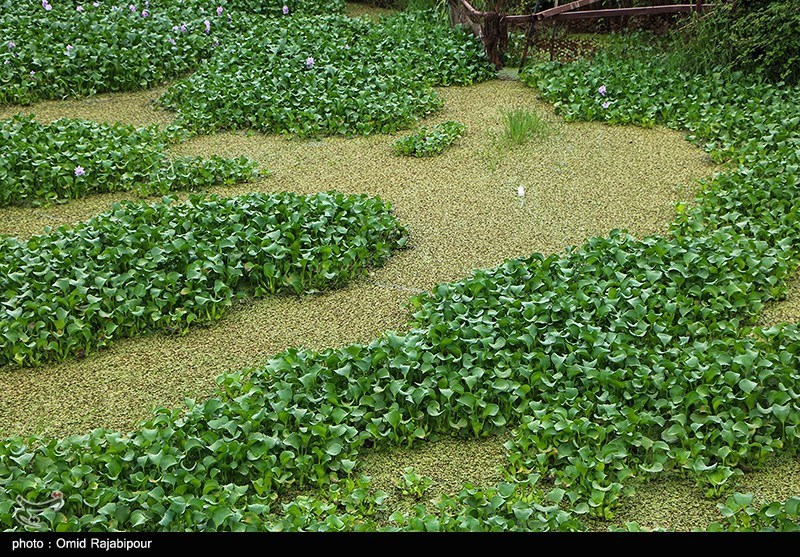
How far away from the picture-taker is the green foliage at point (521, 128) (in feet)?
21.2

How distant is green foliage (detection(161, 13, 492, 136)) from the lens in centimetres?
690

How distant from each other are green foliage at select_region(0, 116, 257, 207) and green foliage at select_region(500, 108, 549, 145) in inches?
69.5

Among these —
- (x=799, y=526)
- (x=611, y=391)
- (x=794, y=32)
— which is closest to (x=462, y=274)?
(x=611, y=391)

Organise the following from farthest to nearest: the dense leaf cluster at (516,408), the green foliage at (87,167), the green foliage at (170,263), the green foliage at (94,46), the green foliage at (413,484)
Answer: the green foliage at (94,46) → the green foliage at (87,167) → the green foliage at (170,263) → the green foliage at (413,484) → the dense leaf cluster at (516,408)

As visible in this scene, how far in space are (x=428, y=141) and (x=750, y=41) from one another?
2.61 metres

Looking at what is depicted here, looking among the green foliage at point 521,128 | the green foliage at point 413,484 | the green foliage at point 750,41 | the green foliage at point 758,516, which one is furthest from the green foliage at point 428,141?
the green foliage at point 758,516

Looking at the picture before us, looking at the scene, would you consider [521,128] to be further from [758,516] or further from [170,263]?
[758,516]

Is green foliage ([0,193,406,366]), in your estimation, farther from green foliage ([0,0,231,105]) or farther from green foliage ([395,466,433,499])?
green foliage ([0,0,231,105])

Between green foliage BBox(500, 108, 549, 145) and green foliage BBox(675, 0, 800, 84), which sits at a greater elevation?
green foliage BBox(675, 0, 800, 84)

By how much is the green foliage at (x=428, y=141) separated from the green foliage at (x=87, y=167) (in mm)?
1043

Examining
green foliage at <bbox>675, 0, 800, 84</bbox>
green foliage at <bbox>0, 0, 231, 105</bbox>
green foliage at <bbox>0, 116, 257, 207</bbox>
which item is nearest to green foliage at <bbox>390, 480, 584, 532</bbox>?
green foliage at <bbox>0, 116, 257, 207</bbox>

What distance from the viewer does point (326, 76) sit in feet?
24.6

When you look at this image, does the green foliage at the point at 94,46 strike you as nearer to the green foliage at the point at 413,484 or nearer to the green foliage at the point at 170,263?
the green foliage at the point at 170,263

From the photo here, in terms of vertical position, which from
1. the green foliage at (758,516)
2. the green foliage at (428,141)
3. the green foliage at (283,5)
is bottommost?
the green foliage at (428,141)
